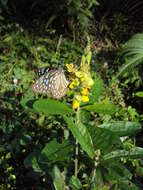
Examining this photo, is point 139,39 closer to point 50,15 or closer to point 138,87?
point 138,87

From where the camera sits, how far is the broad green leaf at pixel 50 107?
4.18 ft

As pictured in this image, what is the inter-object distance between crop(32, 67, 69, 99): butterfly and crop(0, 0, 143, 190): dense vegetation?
64 millimetres

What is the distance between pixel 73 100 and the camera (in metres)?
1.36

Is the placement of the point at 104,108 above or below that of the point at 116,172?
above

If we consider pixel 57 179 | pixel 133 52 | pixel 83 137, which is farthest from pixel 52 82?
pixel 133 52

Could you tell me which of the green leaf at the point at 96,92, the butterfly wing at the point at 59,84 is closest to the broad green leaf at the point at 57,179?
the green leaf at the point at 96,92

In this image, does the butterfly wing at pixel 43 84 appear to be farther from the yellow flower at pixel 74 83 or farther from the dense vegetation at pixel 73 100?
the yellow flower at pixel 74 83

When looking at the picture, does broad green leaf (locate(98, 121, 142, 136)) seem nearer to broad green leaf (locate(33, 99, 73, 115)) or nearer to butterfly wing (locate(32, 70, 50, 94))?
broad green leaf (locate(33, 99, 73, 115))

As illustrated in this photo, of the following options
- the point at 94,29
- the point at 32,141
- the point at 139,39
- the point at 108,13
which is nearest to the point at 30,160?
the point at 32,141

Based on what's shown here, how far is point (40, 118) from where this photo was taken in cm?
251

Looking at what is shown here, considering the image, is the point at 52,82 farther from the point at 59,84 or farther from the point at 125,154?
the point at 125,154

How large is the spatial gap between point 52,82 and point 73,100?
2.20 ft

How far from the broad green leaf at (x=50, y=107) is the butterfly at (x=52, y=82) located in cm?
55

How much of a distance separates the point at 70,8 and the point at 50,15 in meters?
0.51
